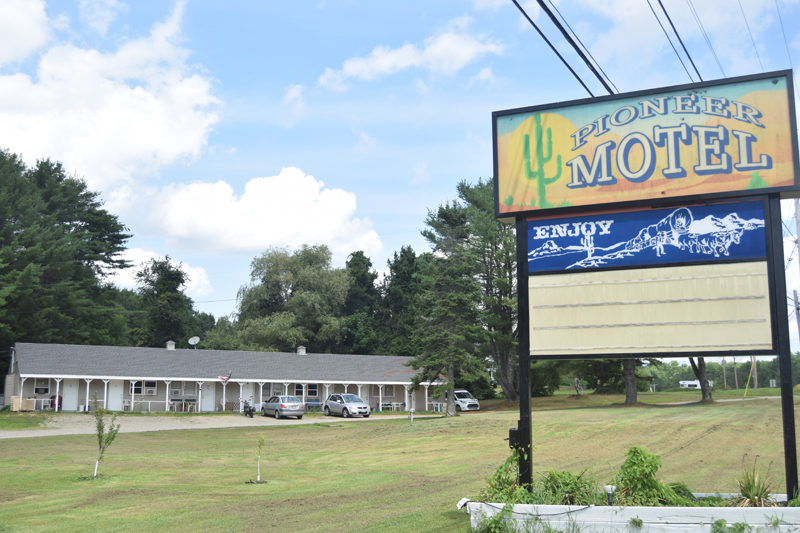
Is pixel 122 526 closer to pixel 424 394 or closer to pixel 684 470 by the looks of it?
pixel 684 470

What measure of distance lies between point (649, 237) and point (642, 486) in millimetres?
3415

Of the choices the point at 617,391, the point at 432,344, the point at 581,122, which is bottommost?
the point at 617,391

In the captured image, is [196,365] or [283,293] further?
[283,293]

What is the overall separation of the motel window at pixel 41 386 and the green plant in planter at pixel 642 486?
142 ft

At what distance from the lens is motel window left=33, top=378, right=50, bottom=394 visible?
4300 cm

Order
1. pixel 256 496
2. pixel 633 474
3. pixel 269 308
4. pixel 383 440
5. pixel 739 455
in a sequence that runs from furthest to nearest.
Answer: pixel 269 308
pixel 383 440
pixel 739 455
pixel 256 496
pixel 633 474

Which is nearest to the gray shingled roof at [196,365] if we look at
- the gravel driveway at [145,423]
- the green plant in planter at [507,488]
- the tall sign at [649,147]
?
the gravel driveway at [145,423]

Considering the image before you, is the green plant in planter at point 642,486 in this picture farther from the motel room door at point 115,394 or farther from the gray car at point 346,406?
the motel room door at point 115,394

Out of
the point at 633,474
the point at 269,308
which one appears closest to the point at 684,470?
the point at 633,474

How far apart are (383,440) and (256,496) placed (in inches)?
540

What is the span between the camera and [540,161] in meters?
10.2

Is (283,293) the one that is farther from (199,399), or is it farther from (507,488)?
(507,488)

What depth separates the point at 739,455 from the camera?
18062 millimetres

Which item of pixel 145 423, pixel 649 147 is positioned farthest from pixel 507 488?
pixel 145 423
